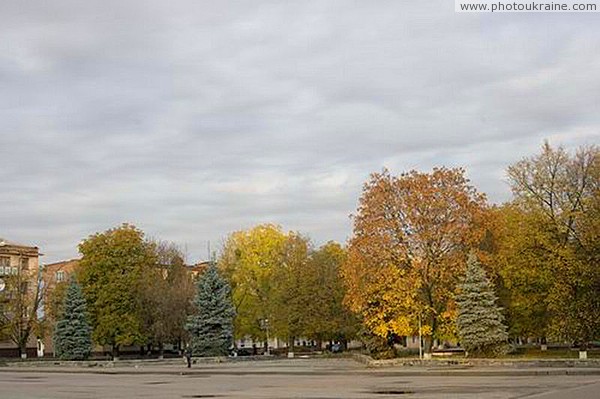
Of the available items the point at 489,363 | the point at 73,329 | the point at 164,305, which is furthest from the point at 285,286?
the point at 489,363

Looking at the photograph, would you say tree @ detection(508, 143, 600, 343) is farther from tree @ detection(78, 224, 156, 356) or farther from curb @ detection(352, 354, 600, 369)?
tree @ detection(78, 224, 156, 356)

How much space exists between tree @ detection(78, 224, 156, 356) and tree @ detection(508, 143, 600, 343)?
39.7 m

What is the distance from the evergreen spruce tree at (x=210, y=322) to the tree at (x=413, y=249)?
18.9 meters

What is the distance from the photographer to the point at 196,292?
238 feet

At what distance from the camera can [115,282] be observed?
75375 millimetres

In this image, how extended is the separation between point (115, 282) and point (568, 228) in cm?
4474

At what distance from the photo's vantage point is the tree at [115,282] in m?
74.4

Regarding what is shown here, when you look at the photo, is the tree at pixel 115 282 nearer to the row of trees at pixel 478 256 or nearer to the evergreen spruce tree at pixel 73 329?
the evergreen spruce tree at pixel 73 329

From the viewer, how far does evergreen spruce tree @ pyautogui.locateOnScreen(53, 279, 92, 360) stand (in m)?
71.2

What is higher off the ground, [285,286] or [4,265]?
[4,265]

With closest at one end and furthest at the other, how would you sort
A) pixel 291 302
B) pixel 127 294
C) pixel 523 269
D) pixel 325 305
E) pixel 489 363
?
pixel 489 363 → pixel 523 269 → pixel 325 305 → pixel 291 302 → pixel 127 294

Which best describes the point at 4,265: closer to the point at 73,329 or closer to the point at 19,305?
the point at 19,305

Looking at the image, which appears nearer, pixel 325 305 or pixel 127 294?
pixel 325 305

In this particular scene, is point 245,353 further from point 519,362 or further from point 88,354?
point 519,362
